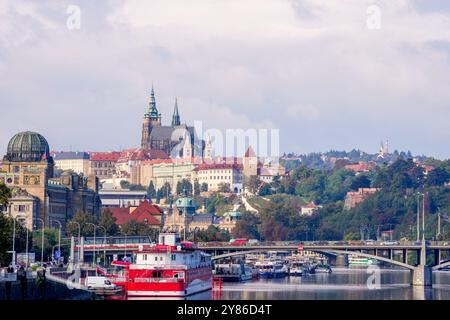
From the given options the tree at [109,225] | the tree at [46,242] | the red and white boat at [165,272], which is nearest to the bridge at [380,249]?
the tree at [46,242]

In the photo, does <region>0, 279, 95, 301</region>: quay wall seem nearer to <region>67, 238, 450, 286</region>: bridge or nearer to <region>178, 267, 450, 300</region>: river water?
<region>178, 267, 450, 300</region>: river water

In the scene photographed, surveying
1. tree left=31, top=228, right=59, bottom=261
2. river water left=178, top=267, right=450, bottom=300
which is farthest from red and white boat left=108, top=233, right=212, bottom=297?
tree left=31, top=228, right=59, bottom=261

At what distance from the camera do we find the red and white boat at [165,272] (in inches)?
3967

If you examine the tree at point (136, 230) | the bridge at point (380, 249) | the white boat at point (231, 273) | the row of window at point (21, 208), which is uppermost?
the row of window at point (21, 208)

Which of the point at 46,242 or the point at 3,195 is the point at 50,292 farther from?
the point at 46,242

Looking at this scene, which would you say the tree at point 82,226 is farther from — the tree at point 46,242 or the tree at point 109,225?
the tree at point 46,242

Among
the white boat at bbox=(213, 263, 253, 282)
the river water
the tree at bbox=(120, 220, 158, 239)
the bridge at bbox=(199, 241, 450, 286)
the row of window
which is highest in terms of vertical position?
the row of window

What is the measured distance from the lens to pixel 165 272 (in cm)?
10306

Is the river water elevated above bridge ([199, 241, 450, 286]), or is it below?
below

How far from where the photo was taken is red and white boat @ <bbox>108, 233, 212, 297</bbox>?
331ft

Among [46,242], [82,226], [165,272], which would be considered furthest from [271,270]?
[165,272]
